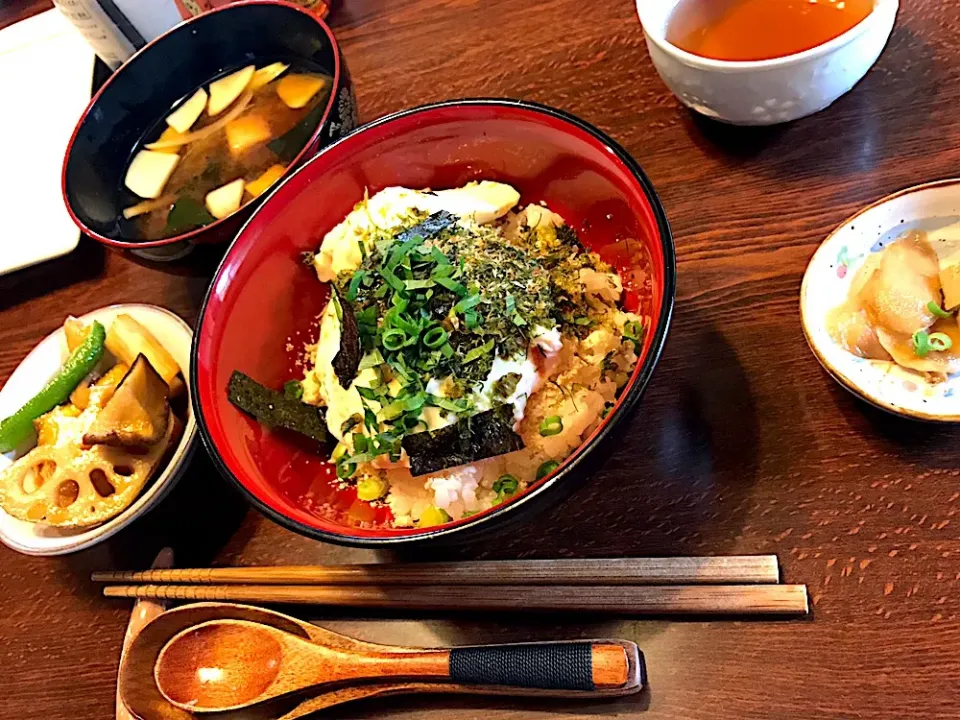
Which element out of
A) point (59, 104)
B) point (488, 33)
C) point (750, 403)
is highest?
point (59, 104)

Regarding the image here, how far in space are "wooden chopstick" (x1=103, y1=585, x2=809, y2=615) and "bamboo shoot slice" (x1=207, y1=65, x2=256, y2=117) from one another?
3.26 ft

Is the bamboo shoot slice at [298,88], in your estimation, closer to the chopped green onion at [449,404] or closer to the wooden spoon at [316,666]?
the chopped green onion at [449,404]

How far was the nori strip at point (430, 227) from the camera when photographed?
122 cm

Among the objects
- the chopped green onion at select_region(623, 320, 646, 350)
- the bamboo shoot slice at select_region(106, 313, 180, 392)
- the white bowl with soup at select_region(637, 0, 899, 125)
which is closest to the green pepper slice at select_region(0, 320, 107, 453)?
the bamboo shoot slice at select_region(106, 313, 180, 392)

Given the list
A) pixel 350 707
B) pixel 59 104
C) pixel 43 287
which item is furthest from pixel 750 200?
pixel 59 104

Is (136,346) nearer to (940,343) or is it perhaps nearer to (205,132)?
(205,132)

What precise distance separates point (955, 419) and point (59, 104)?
80.7 inches

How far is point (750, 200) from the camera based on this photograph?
1318mm

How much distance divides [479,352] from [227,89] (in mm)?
984

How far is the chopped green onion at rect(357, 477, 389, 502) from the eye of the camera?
119 cm

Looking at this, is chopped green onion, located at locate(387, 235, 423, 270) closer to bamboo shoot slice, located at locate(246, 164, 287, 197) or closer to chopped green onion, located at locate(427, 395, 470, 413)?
chopped green onion, located at locate(427, 395, 470, 413)

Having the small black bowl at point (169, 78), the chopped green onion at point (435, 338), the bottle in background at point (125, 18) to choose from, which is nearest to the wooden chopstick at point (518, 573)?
the chopped green onion at point (435, 338)

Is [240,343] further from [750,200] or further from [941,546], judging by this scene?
[941,546]

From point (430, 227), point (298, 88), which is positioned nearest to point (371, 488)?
point (430, 227)
